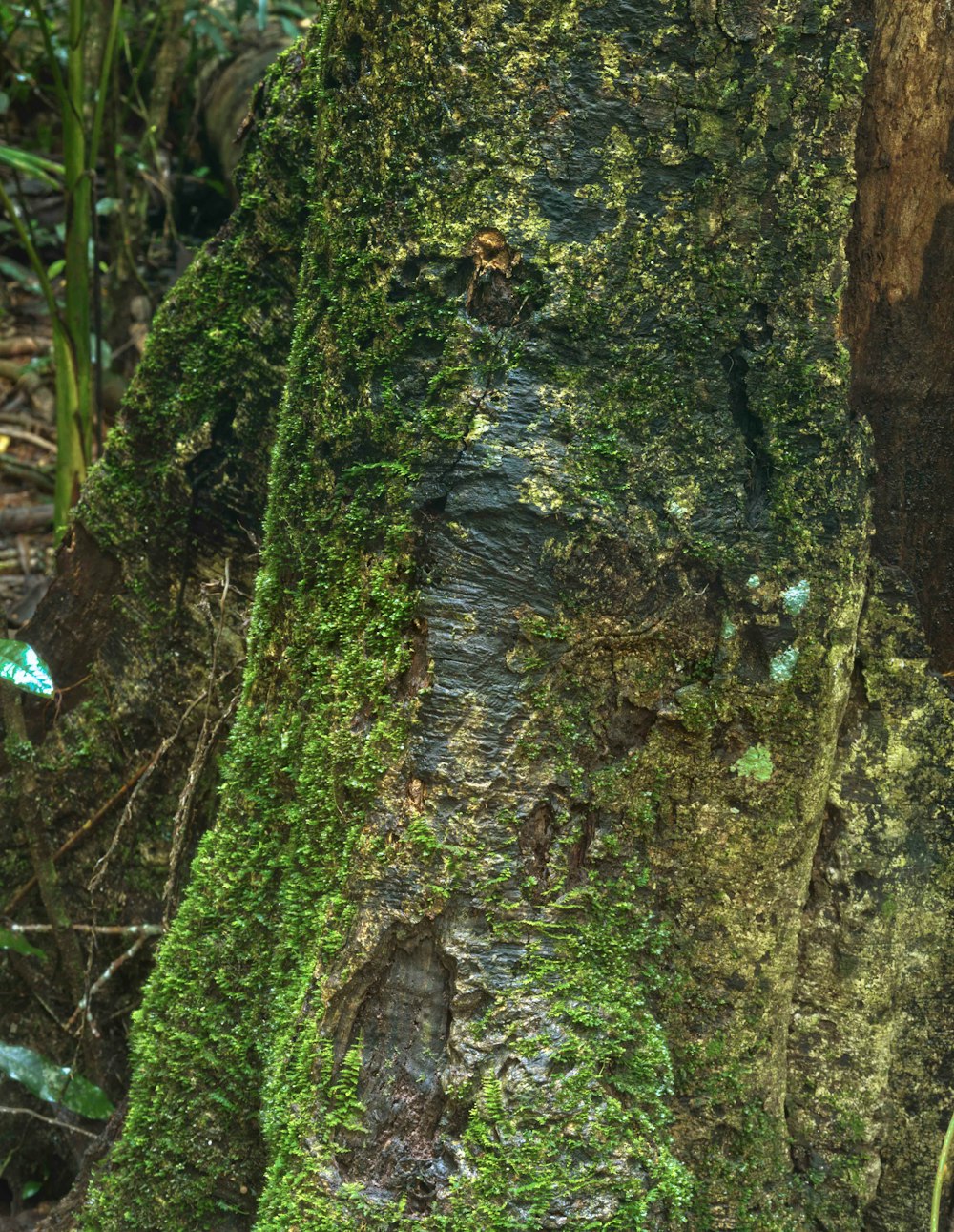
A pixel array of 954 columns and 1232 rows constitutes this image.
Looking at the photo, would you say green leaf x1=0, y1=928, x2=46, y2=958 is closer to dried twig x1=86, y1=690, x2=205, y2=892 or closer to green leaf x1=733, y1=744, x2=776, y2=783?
dried twig x1=86, y1=690, x2=205, y2=892

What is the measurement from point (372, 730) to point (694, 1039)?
0.62 meters

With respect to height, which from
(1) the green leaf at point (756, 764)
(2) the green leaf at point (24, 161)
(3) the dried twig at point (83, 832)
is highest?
(2) the green leaf at point (24, 161)

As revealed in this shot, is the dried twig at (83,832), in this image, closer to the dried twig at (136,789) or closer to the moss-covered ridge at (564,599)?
the dried twig at (136,789)

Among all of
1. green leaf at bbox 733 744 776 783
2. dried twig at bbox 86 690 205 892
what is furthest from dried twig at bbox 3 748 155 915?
green leaf at bbox 733 744 776 783

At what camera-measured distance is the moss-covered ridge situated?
143cm

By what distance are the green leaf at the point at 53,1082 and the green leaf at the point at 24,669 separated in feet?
2.23

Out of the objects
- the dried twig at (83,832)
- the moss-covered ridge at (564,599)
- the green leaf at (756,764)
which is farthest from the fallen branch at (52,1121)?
the green leaf at (756,764)

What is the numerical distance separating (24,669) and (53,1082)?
0.75 m

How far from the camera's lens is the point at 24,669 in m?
1.92

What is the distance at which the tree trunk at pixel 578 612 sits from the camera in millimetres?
1436

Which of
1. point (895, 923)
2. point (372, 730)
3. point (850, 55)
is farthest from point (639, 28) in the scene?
point (895, 923)

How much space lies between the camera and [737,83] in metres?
1.44

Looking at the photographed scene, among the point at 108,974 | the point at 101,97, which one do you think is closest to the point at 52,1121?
the point at 108,974

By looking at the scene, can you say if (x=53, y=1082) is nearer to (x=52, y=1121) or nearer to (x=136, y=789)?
(x=52, y=1121)
